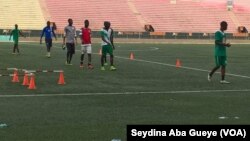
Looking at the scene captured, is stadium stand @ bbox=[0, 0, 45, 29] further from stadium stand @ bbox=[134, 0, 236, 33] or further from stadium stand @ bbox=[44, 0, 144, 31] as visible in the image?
stadium stand @ bbox=[134, 0, 236, 33]

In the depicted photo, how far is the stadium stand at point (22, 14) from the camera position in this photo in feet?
222

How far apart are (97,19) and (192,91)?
5918 centimetres

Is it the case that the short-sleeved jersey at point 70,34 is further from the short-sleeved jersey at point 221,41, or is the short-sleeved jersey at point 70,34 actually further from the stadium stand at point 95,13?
the stadium stand at point 95,13

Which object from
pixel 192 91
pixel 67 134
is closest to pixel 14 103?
pixel 67 134

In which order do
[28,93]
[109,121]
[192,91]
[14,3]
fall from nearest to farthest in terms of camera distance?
[109,121]
[28,93]
[192,91]
[14,3]

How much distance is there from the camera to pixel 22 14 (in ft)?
232

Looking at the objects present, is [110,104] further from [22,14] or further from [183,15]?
[183,15]

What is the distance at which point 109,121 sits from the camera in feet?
33.6

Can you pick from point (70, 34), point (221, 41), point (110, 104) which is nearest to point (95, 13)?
point (70, 34)

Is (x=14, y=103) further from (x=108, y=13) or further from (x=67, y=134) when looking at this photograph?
(x=108, y=13)

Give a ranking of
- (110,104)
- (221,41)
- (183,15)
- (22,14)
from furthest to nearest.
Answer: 1. (183,15)
2. (22,14)
3. (221,41)
4. (110,104)

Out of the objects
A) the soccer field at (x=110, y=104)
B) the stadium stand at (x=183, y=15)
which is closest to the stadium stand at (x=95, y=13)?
the stadium stand at (x=183, y=15)

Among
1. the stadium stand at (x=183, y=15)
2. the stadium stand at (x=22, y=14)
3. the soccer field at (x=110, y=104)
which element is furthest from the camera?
the stadium stand at (x=183, y=15)

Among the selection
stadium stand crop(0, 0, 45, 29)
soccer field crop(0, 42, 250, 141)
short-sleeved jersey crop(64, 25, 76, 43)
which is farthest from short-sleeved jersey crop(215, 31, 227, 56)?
stadium stand crop(0, 0, 45, 29)
